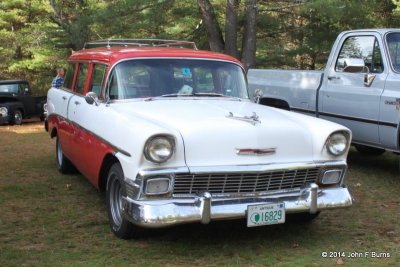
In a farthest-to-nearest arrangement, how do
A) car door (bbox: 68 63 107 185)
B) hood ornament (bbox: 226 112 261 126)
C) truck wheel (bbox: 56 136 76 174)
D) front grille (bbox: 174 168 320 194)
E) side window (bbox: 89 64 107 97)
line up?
truck wheel (bbox: 56 136 76 174), side window (bbox: 89 64 107 97), car door (bbox: 68 63 107 185), hood ornament (bbox: 226 112 261 126), front grille (bbox: 174 168 320 194)

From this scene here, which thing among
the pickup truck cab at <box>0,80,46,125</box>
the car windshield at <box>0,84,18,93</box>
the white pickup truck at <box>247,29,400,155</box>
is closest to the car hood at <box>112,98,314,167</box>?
the white pickup truck at <box>247,29,400,155</box>

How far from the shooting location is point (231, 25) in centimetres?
1475

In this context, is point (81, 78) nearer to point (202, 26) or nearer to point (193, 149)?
point (193, 149)

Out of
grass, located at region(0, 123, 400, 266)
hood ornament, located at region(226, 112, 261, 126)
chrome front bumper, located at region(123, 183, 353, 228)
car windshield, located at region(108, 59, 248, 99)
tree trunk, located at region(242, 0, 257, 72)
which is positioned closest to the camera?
chrome front bumper, located at region(123, 183, 353, 228)

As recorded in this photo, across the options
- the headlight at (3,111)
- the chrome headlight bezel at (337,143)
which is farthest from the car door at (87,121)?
the headlight at (3,111)

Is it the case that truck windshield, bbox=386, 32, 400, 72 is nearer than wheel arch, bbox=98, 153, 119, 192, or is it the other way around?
wheel arch, bbox=98, 153, 119, 192

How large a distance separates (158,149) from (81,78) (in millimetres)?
2841

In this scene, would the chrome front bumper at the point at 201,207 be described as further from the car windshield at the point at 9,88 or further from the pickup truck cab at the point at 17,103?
the car windshield at the point at 9,88

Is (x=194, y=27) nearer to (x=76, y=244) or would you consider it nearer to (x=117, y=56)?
(x=117, y=56)

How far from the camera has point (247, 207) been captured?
4.13 meters

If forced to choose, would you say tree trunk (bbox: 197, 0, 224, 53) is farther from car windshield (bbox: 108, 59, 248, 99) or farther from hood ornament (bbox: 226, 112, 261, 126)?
hood ornament (bbox: 226, 112, 261, 126)

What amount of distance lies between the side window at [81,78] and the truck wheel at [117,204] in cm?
189

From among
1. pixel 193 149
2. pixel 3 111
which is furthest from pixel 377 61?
pixel 3 111

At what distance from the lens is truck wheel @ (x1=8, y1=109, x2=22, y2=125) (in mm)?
15844
